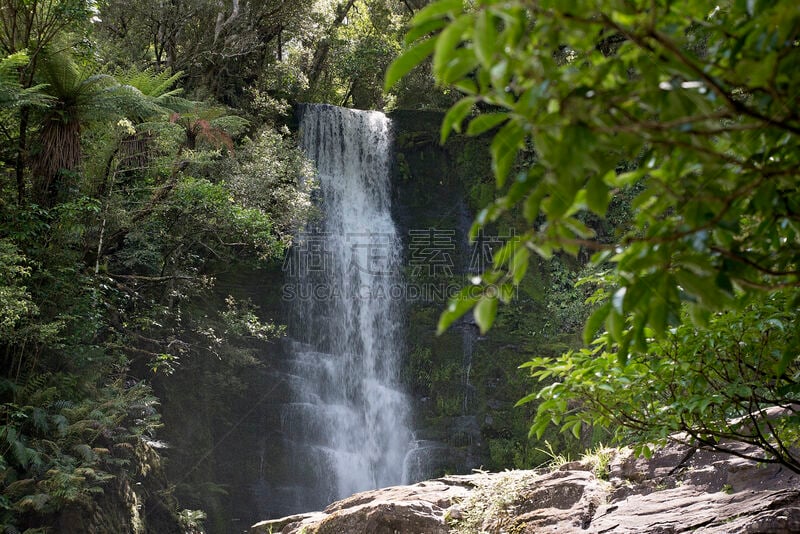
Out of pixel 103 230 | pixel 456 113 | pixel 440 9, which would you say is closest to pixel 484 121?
pixel 456 113

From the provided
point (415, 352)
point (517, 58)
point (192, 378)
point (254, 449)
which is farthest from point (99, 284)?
point (517, 58)

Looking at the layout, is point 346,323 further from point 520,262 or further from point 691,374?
point 520,262

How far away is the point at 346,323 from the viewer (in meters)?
12.9

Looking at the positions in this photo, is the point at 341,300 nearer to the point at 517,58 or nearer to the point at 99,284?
the point at 99,284

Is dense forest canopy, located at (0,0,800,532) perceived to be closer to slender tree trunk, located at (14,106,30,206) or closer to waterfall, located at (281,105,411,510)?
slender tree trunk, located at (14,106,30,206)

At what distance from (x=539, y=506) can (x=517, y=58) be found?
13.3 ft

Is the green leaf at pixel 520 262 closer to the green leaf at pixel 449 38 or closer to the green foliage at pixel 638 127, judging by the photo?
the green foliage at pixel 638 127

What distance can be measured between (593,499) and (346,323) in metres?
8.97

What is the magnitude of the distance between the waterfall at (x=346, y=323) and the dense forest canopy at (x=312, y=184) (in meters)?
1.30

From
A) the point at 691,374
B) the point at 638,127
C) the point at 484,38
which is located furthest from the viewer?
the point at 691,374

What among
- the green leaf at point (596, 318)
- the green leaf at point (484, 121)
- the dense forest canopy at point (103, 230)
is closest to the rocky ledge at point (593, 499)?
the green leaf at point (596, 318)

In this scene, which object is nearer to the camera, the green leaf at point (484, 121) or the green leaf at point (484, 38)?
the green leaf at point (484, 38)

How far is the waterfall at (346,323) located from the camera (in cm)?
1190

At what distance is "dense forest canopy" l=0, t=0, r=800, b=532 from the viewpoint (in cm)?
110
